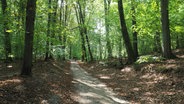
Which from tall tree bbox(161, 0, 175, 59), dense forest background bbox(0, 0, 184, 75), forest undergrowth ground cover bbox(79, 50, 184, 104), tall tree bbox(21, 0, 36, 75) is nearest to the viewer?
forest undergrowth ground cover bbox(79, 50, 184, 104)

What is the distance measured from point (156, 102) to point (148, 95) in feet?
3.47

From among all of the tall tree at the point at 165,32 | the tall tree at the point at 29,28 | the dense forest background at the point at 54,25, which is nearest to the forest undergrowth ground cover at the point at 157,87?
the tall tree at the point at 165,32

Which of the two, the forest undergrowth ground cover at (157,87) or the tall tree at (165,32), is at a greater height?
the tall tree at (165,32)

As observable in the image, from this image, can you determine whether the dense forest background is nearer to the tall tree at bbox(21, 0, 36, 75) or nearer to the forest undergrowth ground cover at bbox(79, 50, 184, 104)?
the tall tree at bbox(21, 0, 36, 75)

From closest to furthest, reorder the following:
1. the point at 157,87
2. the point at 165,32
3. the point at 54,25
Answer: the point at 157,87, the point at 165,32, the point at 54,25

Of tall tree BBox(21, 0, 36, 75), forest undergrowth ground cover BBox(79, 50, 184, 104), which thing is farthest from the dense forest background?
forest undergrowth ground cover BBox(79, 50, 184, 104)

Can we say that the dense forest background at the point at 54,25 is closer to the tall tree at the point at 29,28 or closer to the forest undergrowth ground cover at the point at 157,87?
the tall tree at the point at 29,28

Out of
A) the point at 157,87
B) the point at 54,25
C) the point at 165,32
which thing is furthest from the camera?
the point at 54,25

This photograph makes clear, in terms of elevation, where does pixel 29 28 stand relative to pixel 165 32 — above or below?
above

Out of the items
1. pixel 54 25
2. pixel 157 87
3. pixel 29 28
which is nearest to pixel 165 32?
pixel 157 87

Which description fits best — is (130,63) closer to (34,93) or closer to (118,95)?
(118,95)

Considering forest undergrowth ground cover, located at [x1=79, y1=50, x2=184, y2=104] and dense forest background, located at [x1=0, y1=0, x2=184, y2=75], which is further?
dense forest background, located at [x1=0, y1=0, x2=184, y2=75]

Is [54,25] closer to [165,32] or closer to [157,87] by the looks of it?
[165,32]

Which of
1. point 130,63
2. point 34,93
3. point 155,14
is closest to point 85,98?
point 34,93
